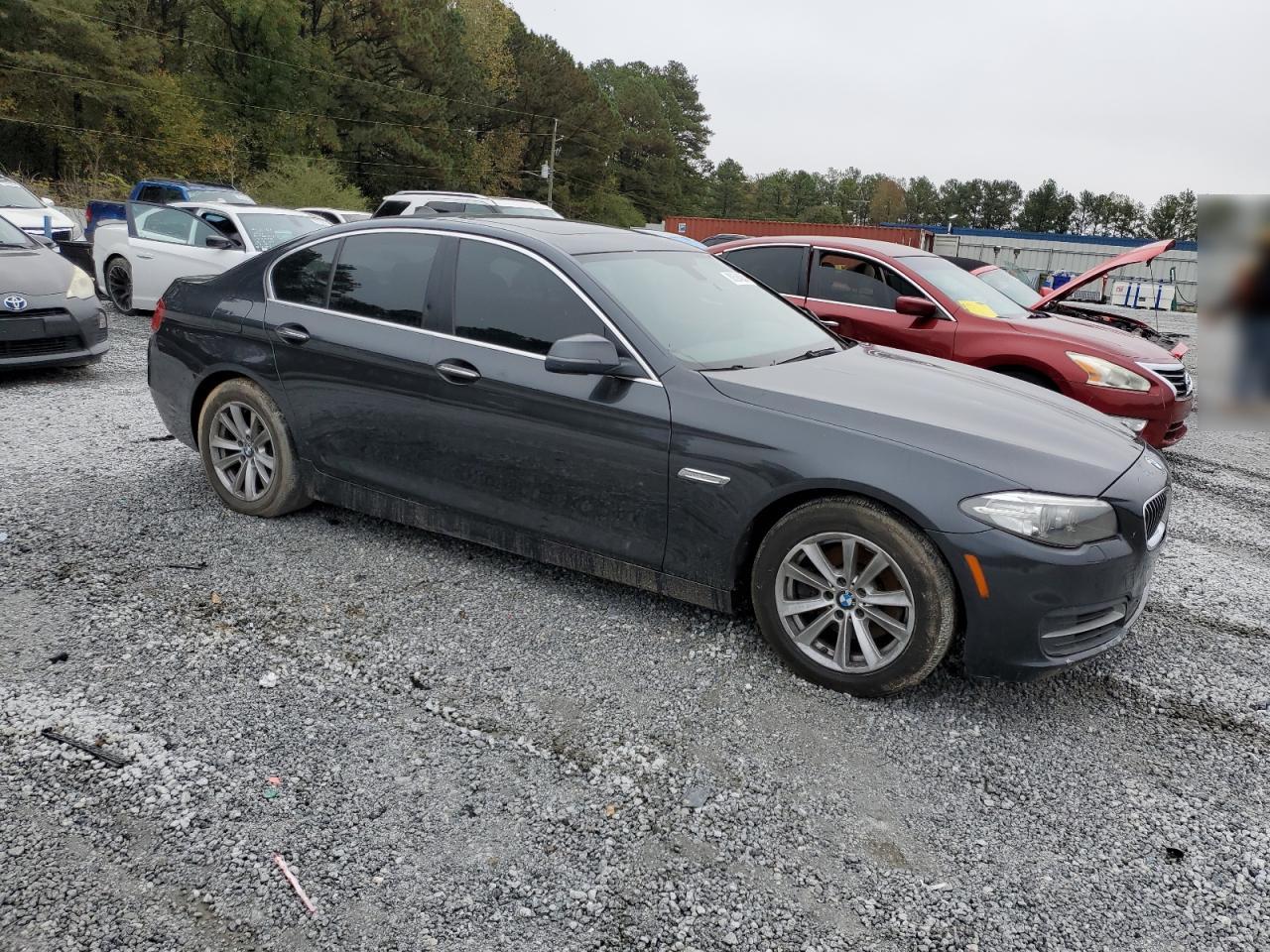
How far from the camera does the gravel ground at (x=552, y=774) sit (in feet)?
8.20

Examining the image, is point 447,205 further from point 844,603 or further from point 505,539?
point 844,603

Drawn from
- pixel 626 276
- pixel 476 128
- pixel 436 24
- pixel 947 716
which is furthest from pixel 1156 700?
pixel 476 128

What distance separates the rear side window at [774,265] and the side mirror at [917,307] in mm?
881

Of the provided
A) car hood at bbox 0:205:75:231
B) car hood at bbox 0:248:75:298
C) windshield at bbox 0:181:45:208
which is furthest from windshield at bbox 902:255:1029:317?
windshield at bbox 0:181:45:208

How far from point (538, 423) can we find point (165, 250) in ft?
30.0

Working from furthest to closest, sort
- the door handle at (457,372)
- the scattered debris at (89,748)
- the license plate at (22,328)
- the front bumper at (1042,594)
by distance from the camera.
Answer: the license plate at (22,328) < the door handle at (457,372) < the front bumper at (1042,594) < the scattered debris at (89,748)

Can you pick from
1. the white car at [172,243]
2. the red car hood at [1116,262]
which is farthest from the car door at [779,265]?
the white car at [172,243]

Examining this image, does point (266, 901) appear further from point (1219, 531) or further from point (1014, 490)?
point (1219, 531)

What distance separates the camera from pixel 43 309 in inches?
312

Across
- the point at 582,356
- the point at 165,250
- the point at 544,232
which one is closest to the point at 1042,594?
the point at 582,356

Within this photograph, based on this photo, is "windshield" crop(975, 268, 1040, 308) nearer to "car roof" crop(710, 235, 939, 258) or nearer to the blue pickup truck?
"car roof" crop(710, 235, 939, 258)

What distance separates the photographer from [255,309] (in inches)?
192

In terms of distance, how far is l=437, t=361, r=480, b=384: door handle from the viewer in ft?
13.6

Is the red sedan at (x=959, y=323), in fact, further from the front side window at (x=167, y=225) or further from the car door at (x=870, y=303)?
the front side window at (x=167, y=225)
